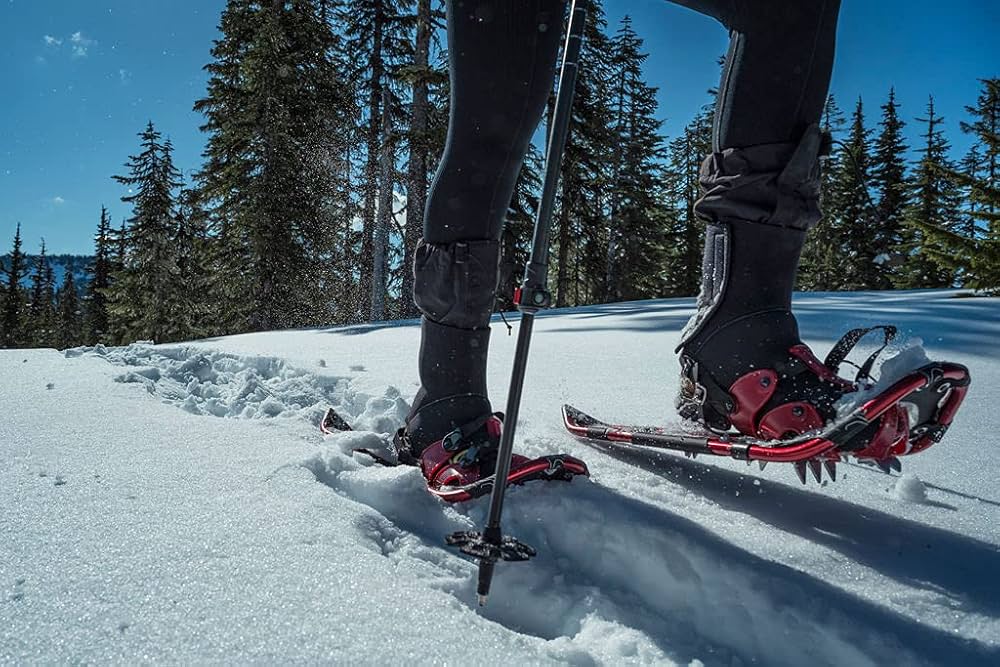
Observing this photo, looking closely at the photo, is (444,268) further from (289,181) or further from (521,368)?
(289,181)

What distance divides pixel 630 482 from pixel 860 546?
0.41m

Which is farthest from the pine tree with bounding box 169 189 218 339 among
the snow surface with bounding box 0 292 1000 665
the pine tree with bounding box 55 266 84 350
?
the pine tree with bounding box 55 266 84 350

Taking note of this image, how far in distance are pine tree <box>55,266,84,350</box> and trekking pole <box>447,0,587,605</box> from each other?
46031 mm

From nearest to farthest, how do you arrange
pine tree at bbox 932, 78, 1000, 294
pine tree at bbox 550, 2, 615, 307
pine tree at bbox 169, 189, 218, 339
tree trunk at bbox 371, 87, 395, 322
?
pine tree at bbox 932, 78, 1000, 294 < tree trunk at bbox 371, 87, 395, 322 < pine tree at bbox 550, 2, 615, 307 < pine tree at bbox 169, 189, 218, 339

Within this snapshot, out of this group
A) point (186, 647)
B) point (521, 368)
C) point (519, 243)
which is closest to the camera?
point (186, 647)

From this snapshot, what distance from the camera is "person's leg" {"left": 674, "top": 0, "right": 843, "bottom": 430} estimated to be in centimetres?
106

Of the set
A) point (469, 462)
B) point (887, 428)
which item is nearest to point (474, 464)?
point (469, 462)

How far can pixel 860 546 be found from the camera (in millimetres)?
909

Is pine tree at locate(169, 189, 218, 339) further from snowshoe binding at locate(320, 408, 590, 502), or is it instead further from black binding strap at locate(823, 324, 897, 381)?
black binding strap at locate(823, 324, 897, 381)

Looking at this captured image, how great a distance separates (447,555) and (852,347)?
2.97 feet

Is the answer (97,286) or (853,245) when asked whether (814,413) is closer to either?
(853,245)

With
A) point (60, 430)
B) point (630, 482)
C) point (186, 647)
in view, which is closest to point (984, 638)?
point (630, 482)

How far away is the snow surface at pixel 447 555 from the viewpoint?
23.3 inches

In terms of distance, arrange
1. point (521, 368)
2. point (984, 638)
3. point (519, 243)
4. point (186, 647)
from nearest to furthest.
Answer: point (186, 647), point (984, 638), point (521, 368), point (519, 243)
